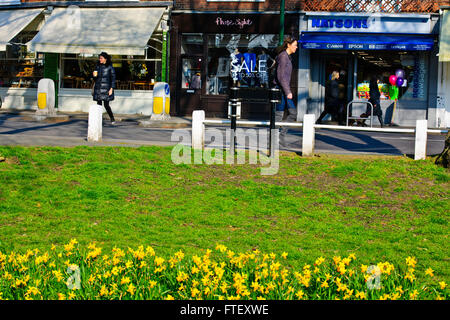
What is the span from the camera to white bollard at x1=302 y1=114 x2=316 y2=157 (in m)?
9.74

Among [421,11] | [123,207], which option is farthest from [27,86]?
[123,207]

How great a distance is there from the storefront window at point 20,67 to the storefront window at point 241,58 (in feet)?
24.8

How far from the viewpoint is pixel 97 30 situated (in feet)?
76.6

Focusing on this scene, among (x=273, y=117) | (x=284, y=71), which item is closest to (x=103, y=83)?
(x=284, y=71)

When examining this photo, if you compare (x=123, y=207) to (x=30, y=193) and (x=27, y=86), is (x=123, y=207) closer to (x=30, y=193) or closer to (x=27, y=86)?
(x=30, y=193)

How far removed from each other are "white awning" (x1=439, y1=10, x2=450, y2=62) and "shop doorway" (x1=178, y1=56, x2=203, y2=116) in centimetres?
879

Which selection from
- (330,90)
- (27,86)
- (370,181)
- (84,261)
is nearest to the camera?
(84,261)

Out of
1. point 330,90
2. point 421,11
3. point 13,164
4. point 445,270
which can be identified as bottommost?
point 445,270

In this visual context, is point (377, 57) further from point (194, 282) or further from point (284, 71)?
point (194, 282)

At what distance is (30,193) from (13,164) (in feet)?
4.43

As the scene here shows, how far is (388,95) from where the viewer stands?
23031 millimetres

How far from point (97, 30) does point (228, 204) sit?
17439 millimetres

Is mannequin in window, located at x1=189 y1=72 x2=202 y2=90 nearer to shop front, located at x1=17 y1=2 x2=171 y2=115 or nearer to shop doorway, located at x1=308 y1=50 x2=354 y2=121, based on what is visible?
shop front, located at x1=17 y1=2 x2=171 y2=115

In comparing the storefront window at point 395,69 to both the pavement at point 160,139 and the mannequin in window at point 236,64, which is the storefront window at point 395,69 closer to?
the mannequin in window at point 236,64
